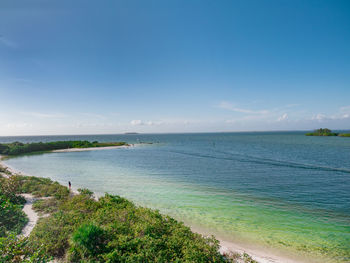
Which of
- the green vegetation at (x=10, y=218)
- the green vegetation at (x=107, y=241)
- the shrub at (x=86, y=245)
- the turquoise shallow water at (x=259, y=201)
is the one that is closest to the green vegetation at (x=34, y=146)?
the turquoise shallow water at (x=259, y=201)

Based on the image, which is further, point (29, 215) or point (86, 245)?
point (29, 215)

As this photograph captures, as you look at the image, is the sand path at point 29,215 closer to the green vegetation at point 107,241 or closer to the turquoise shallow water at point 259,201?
the green vegetation at point 107,241

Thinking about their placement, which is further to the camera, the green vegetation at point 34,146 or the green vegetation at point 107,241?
the green vegetation at point 34,146

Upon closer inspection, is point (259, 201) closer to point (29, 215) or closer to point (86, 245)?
point (86, 245)

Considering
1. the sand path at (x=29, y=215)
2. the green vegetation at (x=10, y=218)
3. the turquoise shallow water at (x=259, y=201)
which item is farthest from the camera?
the turquoise shallow water at (x=259, y=201)

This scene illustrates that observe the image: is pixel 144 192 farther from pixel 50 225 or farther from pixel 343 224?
pixel 343 224

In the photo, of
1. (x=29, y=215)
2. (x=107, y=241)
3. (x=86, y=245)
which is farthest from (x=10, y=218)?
(x=107, y=241)

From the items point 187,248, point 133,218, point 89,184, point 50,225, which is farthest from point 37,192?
point 187,248

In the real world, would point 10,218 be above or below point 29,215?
above

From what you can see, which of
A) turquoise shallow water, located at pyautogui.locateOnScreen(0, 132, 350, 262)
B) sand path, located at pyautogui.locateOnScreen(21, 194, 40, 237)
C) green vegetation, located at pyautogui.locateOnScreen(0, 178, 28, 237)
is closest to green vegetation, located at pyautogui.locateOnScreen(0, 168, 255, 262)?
green vegetation, located at pyautogui.locateOnScreen(0, 178, 28, 237)

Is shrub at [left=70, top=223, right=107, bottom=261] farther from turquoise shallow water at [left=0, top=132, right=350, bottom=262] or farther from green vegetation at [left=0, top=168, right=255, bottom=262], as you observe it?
turquoise shallow water at [left=0, top=132, right=350, bottom=262]

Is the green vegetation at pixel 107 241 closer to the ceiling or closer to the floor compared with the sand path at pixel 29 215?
closer to the ceiling
